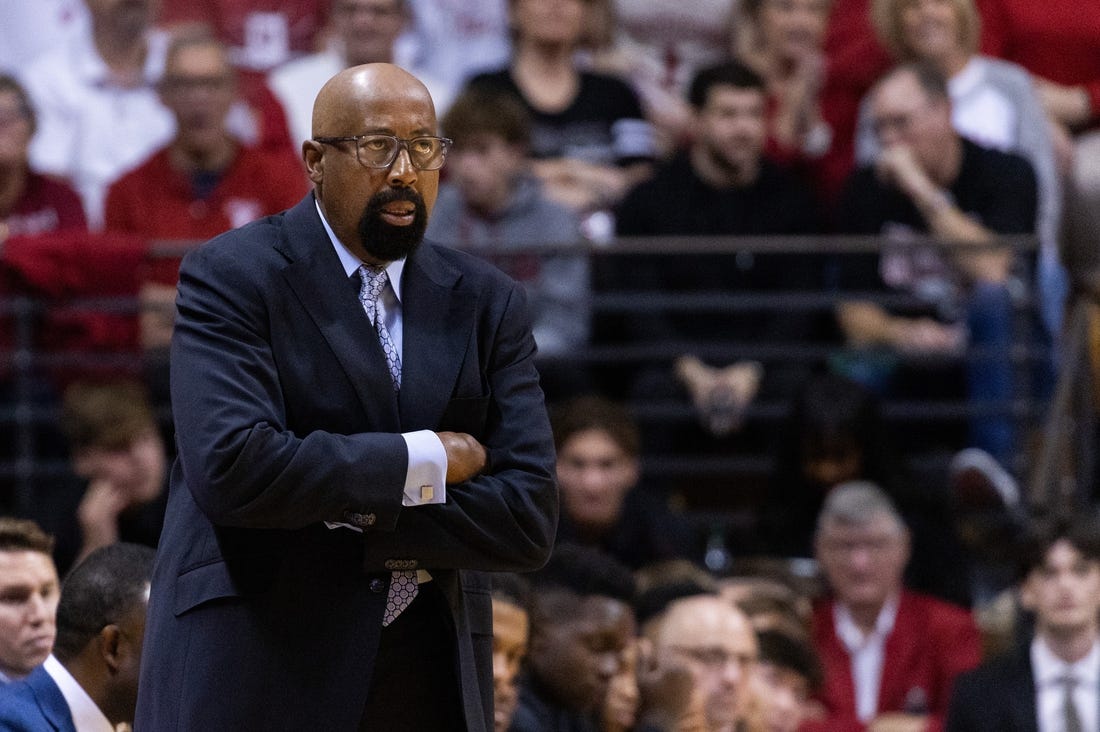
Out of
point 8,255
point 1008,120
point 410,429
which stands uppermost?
point 1008,120

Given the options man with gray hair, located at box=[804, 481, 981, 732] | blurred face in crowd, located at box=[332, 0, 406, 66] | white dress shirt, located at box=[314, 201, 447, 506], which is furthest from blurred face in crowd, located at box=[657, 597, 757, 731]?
blurred face in crowd, located at box=[332, 0, 406, 66]

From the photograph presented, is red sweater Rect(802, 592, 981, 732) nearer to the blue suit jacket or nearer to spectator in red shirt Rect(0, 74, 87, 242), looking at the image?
spectator in red shirt Rect(0, 74, 87, 242)

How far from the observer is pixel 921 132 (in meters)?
7.86

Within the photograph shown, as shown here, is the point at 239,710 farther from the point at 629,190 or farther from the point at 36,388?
the point at 629,190

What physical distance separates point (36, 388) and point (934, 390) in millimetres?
3473

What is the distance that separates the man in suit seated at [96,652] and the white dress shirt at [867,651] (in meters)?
3.53

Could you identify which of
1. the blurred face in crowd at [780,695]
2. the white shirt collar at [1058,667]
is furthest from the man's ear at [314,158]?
the white shirt collar at [1058,667]

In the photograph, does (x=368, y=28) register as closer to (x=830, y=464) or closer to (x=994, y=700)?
(x=830, y=464)

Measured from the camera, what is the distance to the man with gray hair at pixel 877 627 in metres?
6.84

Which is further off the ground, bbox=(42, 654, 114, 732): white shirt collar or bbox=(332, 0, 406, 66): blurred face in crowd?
bbox=(332, 0, 406, 66): blurred face in crowd

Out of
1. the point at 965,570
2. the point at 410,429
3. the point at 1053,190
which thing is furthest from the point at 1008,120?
the point at 410,429

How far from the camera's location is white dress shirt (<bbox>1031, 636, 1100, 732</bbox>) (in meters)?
6.45

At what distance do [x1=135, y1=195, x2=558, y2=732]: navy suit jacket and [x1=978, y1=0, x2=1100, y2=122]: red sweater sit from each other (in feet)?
19.5

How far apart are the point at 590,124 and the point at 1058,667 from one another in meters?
3.05
